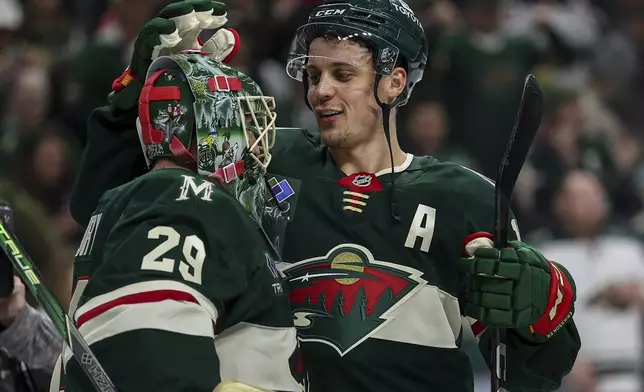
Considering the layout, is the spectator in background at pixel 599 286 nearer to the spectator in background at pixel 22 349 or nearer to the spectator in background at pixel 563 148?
the spectator in background at pixel 563 148

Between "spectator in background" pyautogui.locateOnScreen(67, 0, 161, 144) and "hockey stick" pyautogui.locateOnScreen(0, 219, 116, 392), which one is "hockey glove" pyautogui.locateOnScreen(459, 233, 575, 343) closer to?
"hockey stick" pyautogui.locateOnScreen(0, 219, 116, 392)

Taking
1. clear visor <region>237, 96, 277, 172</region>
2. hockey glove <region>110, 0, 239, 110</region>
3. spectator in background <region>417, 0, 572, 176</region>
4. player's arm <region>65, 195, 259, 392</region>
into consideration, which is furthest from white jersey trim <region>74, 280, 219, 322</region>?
spectator in background <region>417, 0, 572, 176</region>

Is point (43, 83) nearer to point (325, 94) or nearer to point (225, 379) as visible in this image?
point (325, 94)

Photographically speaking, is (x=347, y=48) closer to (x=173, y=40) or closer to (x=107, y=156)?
(x=173, y=40)

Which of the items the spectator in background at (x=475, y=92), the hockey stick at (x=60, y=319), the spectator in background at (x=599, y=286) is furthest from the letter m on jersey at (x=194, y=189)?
the spectator in background at (x=475, y=92)

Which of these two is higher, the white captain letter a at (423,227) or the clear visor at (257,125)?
the clear visor at (257,125)

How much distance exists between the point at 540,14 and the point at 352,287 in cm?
495

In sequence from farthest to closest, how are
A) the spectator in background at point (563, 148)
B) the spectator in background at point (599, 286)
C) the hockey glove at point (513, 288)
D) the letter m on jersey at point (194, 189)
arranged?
the spectator in background at point (563, 148) → the spectator in background at point (599, 286) → the hockey glove at point (513, 288) → the letter m on jersey at point (194, 189)

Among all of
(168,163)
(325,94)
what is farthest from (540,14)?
(168,163)

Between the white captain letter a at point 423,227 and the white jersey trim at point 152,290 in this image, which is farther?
the white captain letter a at point 423,227

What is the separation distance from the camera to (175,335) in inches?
89.7

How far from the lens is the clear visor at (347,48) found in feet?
9.73

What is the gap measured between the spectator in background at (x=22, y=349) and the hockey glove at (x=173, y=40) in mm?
630

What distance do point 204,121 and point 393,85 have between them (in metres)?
0.71
